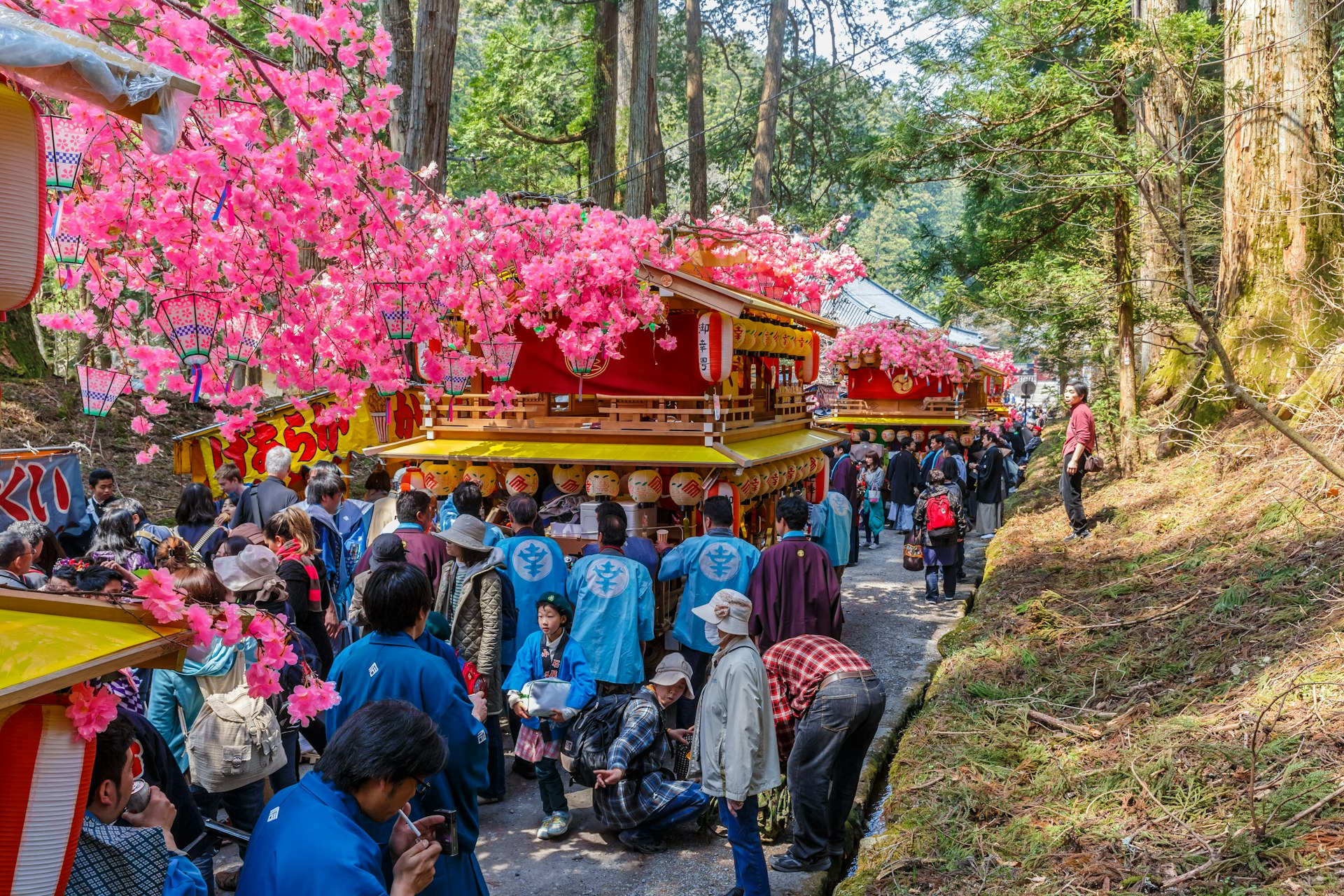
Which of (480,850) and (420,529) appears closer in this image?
(480,850)

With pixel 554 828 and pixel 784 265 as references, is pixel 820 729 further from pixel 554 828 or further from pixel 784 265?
pixel 784 265

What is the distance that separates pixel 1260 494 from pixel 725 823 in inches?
245

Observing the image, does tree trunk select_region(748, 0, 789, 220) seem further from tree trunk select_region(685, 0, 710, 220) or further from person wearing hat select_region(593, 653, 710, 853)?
person wearing hat select_region(593, 653, 710, 853)

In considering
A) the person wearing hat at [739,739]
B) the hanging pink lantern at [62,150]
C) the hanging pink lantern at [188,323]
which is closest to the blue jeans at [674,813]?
the person wearing hat at [739,739]

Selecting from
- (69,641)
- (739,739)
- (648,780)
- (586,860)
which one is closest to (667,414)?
(648,780)

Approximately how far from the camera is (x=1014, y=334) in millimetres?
14328

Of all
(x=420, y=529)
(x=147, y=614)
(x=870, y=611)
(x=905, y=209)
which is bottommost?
(x=870, y=611)

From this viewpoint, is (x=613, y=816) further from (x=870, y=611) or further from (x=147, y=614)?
(x=870, y=611)

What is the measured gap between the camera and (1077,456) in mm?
10781

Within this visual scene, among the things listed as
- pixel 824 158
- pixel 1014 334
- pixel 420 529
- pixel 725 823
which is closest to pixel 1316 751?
pixel 725 823

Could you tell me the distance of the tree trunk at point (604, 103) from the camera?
17938 millimetres

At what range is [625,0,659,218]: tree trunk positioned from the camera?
16094mm

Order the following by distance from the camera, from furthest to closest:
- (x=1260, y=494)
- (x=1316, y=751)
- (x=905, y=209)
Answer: (x=905, y=209) < (x=1260, y=494) < (x=1316, y=751)

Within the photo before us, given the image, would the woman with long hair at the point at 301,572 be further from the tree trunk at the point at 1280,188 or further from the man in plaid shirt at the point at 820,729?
the tree trunk at the point at 1280,188
